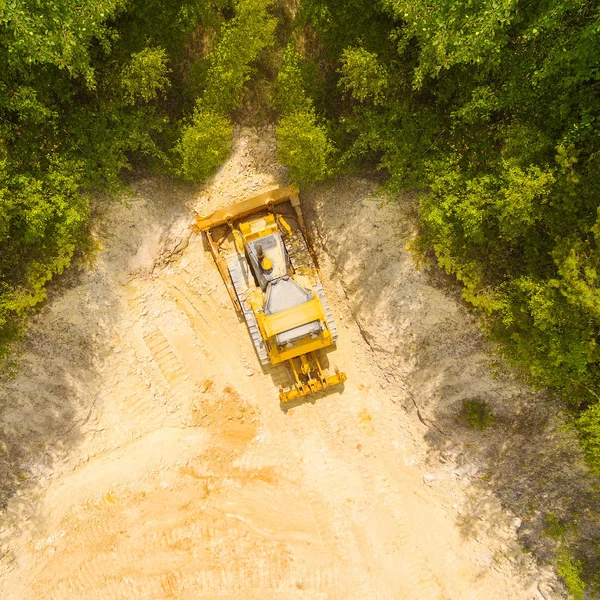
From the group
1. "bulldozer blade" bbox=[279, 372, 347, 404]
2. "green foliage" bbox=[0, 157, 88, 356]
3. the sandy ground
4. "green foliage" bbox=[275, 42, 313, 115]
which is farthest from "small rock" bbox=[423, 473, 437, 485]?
"green foliage" bbox=[0, 157, 88, 356]

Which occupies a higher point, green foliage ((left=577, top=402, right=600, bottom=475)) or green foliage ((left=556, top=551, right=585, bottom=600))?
green foliage ((left=577, top=402, right=600, bottom=475))

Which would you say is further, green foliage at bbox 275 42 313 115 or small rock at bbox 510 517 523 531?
small rock at bbox 510 517 523 531

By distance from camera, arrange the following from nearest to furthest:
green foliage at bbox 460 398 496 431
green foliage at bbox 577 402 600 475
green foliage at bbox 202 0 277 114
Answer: green foliage at bbox 577 402 600 475, green foliage at bbox 202 0 277 114, green foliage at bbox 460 398 496 431

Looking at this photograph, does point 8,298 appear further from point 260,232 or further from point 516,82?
point 516,82

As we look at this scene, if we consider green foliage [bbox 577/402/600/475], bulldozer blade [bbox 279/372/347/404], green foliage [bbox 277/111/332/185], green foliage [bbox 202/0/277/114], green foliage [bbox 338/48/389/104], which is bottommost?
green foliage [bbox 577/402/600/475]

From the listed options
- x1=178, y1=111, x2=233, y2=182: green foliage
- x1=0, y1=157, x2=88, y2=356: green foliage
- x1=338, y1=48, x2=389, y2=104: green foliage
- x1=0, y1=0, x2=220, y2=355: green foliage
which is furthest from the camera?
x1=178, y1=111, x2=233, y2=182: green foliage

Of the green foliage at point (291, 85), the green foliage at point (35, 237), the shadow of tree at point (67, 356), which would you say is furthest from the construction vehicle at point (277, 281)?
the green foliage at point (35, 237)

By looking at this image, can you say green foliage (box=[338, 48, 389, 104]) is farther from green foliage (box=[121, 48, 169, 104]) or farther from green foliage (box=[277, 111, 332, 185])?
green foliage (box=[121, 48, 169, 104])

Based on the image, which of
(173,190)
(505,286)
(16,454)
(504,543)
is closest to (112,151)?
(173,190)
